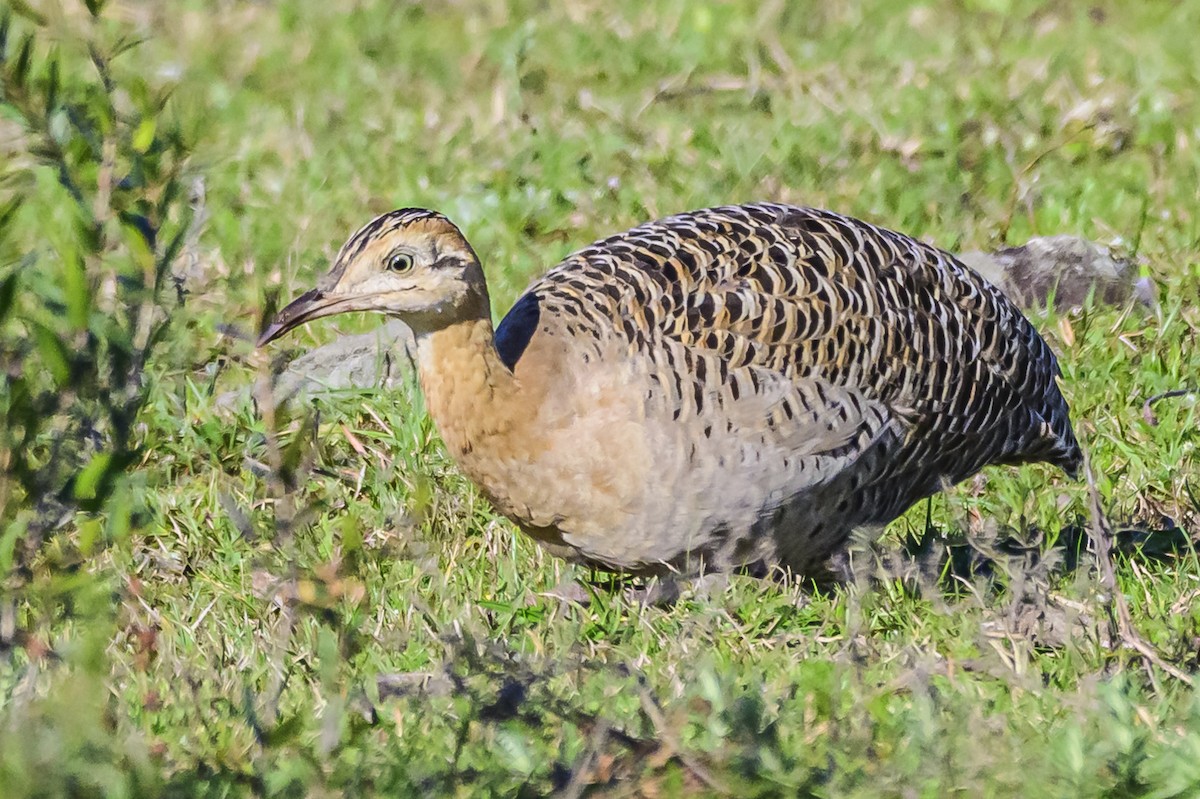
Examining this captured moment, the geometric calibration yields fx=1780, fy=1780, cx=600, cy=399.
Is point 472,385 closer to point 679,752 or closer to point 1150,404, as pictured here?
point 679,752

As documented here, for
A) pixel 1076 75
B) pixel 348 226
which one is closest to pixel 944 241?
pixel 1076 75

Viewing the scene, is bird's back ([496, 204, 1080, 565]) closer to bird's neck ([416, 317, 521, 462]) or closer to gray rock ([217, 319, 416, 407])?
bird's neck ([416, 317, 521, 462])

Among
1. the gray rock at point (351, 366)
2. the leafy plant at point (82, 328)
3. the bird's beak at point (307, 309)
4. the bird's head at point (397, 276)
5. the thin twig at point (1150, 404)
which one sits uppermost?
the leafy plant at point (82, 328)

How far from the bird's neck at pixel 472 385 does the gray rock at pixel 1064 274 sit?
2427 mm

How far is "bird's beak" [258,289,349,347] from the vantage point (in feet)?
14.4

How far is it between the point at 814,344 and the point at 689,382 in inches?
14.5

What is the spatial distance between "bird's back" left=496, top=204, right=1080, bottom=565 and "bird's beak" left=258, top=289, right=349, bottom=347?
0.48 meters

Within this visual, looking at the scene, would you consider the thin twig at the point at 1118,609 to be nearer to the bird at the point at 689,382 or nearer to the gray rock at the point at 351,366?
the bird at the point at 689,382

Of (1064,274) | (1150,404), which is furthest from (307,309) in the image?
(1064,274)

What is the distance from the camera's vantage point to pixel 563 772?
119 inches

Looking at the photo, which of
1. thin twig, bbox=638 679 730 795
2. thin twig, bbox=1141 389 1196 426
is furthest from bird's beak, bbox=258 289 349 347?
thin twig, bbox=1141 389 1196 426

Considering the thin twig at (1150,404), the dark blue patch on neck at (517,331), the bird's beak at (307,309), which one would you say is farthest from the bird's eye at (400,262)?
the thin twig at (1150,404)

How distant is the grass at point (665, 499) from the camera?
305cm

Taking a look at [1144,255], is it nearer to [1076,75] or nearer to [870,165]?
[870,165]
